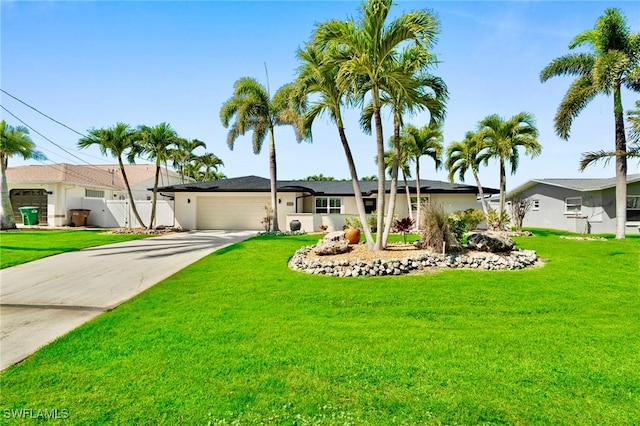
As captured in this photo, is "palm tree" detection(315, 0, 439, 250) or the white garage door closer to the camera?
"palm tree" detection(315, 0, 439, 250)

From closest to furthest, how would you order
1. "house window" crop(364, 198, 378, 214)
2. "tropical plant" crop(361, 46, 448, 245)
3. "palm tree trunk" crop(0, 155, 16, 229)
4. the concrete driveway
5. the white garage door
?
the concrete driveway
"tropical plant" crop(361, 46, 448, 245)
"palm tree trunk" crop(0, 155, 16, 229)
the white garage door
"house window" crop(364, 198, 378, 214)

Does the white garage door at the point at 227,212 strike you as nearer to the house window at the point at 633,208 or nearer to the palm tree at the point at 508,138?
the palm tree at the point at 508,138

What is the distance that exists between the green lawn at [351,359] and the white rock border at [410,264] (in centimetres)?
121

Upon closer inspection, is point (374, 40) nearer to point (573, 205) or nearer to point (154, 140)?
point (154, 140)

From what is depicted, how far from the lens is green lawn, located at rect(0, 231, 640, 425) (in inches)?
111

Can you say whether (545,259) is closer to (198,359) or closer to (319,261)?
(319,261)

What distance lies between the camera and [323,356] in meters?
3.80

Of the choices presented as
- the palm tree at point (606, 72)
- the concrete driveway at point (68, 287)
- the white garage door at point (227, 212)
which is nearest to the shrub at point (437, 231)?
the concrete driveway at point (68, 287)

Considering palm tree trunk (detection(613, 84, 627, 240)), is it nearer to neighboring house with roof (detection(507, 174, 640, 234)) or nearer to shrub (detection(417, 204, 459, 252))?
neighboring house with roof (detection(507, 174, 640, 234))

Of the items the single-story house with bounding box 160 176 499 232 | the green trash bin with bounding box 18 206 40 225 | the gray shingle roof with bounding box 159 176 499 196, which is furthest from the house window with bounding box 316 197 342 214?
the green trash bin with bounding box 18 206 40 225

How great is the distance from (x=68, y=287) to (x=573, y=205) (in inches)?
1063

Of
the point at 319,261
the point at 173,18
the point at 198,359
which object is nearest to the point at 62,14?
the point at 173,18

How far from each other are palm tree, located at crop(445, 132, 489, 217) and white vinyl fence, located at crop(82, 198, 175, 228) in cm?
1939

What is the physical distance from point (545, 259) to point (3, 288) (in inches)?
549
